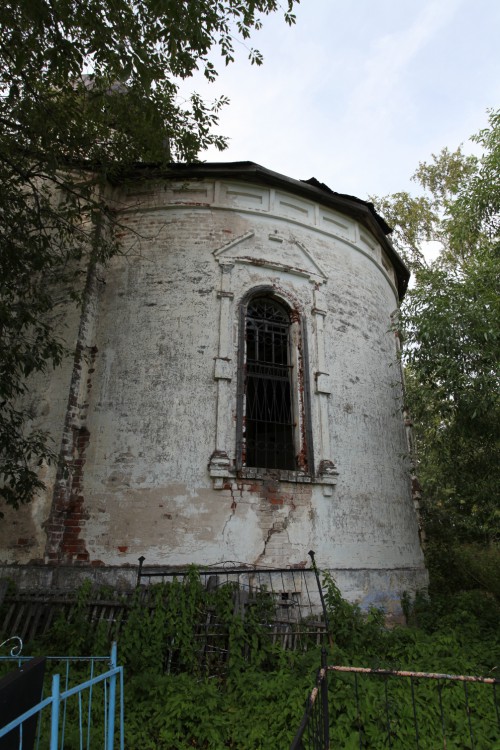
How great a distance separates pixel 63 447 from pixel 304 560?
149 inches

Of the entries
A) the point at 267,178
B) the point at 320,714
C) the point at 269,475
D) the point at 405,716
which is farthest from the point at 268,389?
the point at 320,714

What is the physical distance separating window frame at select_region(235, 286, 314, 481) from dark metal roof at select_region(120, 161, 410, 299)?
2.13 metres

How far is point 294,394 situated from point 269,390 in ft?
1.36

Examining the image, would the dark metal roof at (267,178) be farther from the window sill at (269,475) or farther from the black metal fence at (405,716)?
the black metal fence at (405,716)

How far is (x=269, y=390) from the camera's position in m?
→ 8.09

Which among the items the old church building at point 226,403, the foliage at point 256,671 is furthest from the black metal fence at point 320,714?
the old church building at point 226,403

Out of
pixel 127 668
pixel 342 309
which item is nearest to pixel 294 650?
pixel 127 668

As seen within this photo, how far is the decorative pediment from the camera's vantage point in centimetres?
851

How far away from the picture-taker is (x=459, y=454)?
26.7 feet

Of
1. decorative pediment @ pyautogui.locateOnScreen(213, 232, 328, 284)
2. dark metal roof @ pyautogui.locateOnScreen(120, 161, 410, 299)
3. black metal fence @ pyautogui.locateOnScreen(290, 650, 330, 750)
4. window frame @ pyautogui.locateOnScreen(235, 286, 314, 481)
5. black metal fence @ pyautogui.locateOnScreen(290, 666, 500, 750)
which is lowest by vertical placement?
black metal fence @ pyautogui.locateOnScreen(290, 666, 500, 750)

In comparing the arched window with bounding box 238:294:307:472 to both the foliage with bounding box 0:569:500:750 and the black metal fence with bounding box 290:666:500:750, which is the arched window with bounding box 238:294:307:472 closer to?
the foliage with bounding box 0:569:500:750

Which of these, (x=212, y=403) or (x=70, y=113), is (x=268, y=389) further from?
(x=70, y=113)

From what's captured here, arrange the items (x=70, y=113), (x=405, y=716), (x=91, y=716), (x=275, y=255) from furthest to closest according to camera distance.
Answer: (x=275, y=255) < (x=70, y=113) < (x=91, y=716) < (x=405, y=716)

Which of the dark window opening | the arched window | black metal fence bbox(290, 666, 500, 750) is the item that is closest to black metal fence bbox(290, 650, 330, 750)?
black metal fence bbox(290, 666, 500, 750)
